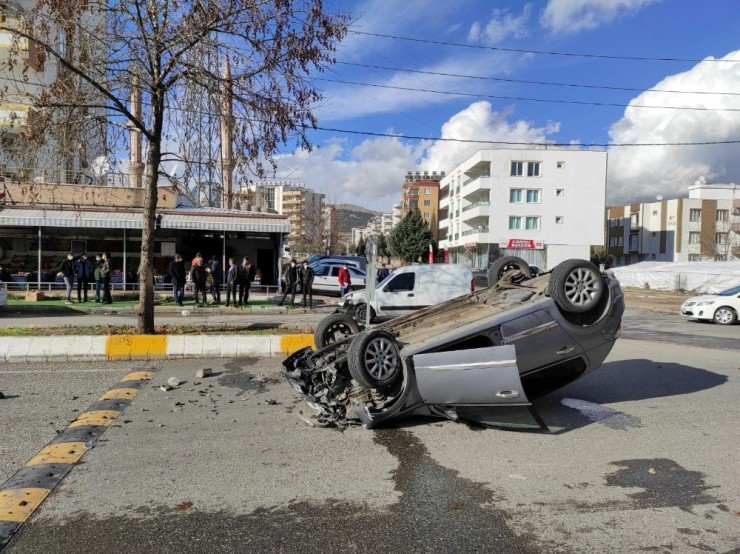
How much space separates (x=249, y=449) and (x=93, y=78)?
8246 millimetres

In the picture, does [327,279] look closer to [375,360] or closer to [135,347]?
[135,347]

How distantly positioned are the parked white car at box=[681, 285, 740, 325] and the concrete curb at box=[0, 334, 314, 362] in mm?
14503

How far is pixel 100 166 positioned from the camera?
38.9 ft

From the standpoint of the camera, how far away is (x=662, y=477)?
4.51 metres

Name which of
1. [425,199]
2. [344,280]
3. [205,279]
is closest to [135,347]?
[205,279]

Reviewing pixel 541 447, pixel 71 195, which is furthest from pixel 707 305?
pixel 71 195

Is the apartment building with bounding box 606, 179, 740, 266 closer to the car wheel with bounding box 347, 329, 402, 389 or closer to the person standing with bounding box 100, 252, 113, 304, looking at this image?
the person standing with bounding box 100, 252, 113, 304

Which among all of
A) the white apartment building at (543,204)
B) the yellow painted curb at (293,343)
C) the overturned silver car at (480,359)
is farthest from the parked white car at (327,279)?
the white apartment building at (543,204)

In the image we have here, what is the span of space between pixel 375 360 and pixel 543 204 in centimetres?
5700

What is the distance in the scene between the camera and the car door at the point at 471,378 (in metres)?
5.32

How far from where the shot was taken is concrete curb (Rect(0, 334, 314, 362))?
9469mm

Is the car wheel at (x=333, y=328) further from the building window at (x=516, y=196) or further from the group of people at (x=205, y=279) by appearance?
the building window at (x=516, y=196)

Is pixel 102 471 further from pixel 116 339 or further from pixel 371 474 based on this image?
pixel 116 339

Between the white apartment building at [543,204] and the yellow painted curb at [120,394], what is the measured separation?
53.5 meters
